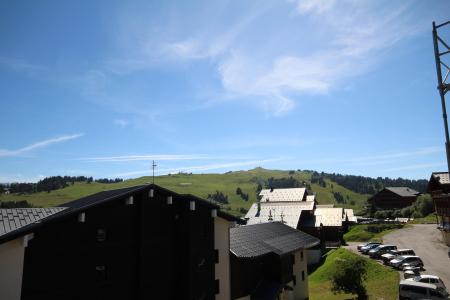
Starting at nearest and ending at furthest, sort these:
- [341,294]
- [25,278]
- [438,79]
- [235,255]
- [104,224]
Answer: [438,79] → [25,278] → [104,224] → [235,255] → [341,294]

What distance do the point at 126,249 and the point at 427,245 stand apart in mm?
58855

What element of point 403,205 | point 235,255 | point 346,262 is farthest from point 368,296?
point 403,205

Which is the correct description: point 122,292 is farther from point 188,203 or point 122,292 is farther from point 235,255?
point 235,255

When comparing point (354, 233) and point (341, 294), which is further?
point (354, 233)

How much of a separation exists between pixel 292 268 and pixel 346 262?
18.9ft

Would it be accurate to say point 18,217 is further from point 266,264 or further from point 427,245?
point 427,245

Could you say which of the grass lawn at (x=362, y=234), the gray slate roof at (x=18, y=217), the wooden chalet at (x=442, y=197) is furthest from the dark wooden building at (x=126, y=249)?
the grass lawn at (x=362, y=234)

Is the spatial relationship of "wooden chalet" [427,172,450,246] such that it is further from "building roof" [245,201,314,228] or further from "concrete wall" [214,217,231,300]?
"concrete wall" [214,217,231,300]

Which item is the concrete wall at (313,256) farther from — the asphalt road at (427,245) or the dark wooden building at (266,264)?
the dark wooden building at (266,264)

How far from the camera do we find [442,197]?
60.3 meters

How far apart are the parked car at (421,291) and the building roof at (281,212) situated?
4187 centimetres

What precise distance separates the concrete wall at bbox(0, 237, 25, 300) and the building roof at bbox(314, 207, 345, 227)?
70092mm

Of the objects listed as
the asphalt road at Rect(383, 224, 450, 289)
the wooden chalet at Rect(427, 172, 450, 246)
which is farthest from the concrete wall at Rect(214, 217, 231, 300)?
the wooden chalet at Rect(427, 172, 450, 246)

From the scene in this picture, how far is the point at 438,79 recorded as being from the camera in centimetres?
955
